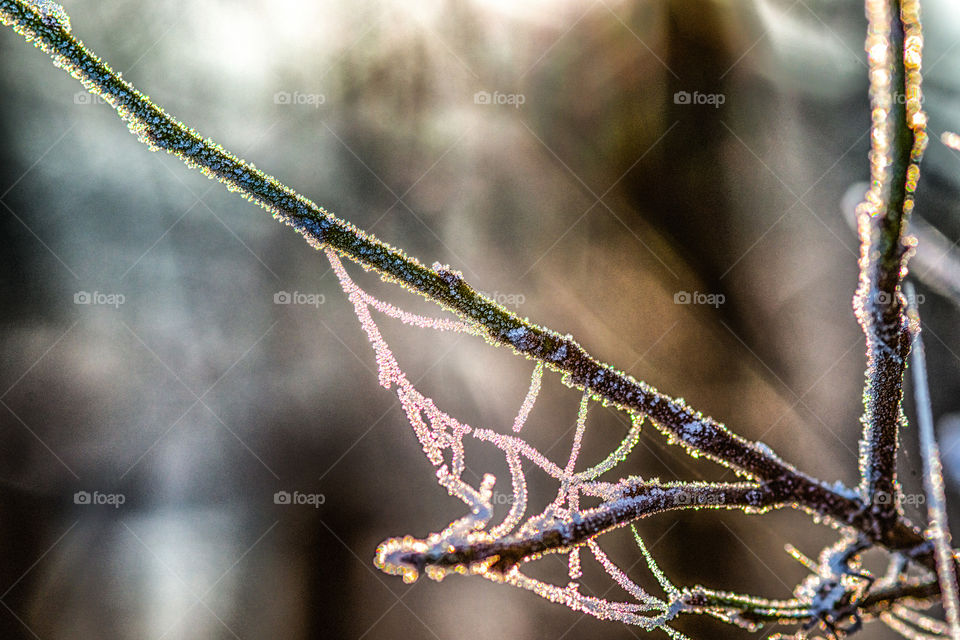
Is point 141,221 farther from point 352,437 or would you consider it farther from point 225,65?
point 352,437

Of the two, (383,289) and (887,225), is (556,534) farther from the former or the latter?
(383,289)

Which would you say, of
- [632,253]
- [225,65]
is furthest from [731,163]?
[225,65]

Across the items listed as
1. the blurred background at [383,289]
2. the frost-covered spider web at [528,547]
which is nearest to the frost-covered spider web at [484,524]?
the frost-covered spider web at [528,547]

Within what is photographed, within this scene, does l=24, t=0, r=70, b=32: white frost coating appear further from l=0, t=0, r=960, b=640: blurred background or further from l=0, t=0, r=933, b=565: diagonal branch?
l=0, t=0, r=960, b=640: blurred background

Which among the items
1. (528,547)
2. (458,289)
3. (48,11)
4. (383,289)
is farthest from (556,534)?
(383,289)

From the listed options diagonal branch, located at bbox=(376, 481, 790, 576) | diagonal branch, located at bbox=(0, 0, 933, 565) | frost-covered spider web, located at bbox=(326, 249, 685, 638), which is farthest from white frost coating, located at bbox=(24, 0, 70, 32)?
diagonal branch, located at bbox=(376, 481, 790, 576)

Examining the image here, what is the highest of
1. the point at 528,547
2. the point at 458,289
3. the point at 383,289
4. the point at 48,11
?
the point at 383,289
